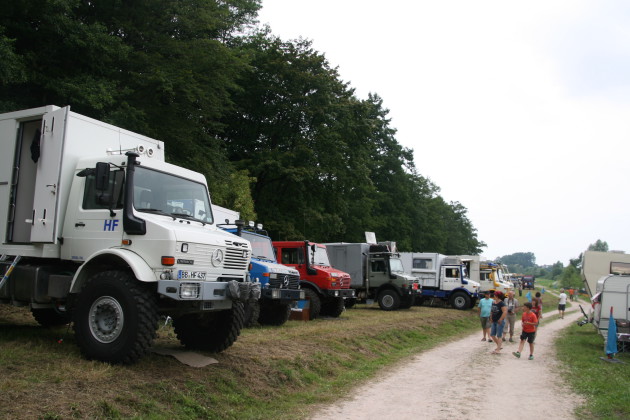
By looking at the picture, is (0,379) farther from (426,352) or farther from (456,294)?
(456,294)

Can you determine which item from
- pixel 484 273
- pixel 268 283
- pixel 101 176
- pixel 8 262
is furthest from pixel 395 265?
pixel 101 176

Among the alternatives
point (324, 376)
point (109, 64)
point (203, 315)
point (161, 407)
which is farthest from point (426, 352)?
point (109, 64)

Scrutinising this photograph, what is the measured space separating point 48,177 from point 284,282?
680cm

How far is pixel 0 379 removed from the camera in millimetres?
6121

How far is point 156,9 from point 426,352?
47.9 ft

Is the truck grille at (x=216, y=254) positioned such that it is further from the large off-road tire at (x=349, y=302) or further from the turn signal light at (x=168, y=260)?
the large off-road tire at (x=349, y=302)

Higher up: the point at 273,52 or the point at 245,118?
the point at 273,52

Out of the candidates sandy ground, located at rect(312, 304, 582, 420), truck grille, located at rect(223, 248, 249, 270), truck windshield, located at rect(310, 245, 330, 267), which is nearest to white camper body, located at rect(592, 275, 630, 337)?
sandy ground, located at rect(312, 304, 582, 420)

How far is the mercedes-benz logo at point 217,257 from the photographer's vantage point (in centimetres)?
775

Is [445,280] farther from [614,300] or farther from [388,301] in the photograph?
[614,300]

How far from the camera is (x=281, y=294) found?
12.0 metres

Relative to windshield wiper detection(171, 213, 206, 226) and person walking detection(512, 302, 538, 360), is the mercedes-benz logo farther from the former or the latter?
person walking detection(512, 302, 538, 360)

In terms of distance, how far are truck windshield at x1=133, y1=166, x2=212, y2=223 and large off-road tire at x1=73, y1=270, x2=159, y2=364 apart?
1.08 meters

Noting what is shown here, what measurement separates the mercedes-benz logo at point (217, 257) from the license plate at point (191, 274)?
0.25m
